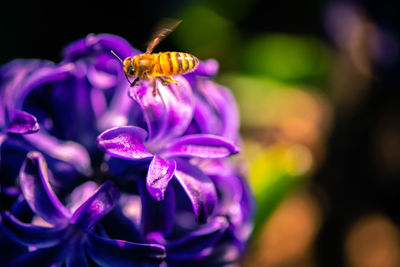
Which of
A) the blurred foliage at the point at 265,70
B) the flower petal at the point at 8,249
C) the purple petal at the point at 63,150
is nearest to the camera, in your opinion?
the flower petal at the point at 8,249

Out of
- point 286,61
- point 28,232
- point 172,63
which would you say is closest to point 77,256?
point 28,232

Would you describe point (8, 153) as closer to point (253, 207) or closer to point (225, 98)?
point (225, 98)

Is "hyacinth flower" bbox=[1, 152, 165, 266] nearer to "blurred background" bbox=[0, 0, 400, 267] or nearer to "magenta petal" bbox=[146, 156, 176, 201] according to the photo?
"magenta petal" bbox=[146, 156, 176, 201]

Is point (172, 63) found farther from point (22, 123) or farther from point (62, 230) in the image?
point (62, 230)

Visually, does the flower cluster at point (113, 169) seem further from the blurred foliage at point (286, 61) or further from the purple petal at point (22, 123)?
the blurred foliage at point (286, 61)

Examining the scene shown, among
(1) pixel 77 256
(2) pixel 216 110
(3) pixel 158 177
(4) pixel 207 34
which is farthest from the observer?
(4) pixel 207 34

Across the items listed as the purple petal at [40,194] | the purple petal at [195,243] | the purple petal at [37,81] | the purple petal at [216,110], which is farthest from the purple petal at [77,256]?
the purple petal at [216,110]
